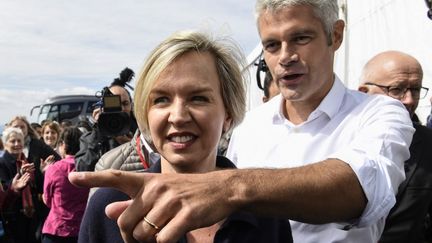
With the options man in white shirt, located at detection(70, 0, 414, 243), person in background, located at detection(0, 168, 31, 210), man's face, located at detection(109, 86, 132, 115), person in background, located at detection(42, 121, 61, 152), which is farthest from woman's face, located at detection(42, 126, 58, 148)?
man in white shirt, located at detection(70, 0, 414, 243)

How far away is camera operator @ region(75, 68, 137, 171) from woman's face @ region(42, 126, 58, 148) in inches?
145

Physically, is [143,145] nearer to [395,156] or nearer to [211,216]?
[395,156]

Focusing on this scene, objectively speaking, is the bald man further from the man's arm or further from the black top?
the man's arm

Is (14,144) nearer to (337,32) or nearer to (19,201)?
(19,201)

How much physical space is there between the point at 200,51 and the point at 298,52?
1.43 ft

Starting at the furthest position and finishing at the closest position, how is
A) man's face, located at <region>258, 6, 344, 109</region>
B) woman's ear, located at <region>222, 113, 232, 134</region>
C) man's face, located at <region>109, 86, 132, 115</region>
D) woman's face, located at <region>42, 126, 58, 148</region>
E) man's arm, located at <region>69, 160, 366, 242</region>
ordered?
woman's face, located at <region>42, 126, 58, 148</region>
man's face, located at <region>109, 86, 132, 115</region>
man's face, located at <region>258, 6, 344, 109</region>
woman's ear, located at <region>222, 113, 232, 134</region>
man's arm, located at <region>69, 160, 366, 242</region>

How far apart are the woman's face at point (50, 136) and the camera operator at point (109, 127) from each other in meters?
3.68

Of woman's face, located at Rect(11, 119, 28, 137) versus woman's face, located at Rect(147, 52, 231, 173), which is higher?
woman's face, located at Rect(147, 52, 231, 173)

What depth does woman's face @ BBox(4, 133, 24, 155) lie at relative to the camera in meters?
5.60

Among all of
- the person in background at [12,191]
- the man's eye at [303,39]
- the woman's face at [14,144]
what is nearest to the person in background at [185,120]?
the man's eye at [303,39]

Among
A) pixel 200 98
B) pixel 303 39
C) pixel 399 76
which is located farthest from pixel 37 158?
A: pixel 200 98

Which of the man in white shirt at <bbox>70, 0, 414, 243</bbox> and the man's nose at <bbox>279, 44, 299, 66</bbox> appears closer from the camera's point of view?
the man in white shirt at <bbox>70, 0, 414, 243</bbox>

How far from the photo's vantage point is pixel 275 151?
183cm

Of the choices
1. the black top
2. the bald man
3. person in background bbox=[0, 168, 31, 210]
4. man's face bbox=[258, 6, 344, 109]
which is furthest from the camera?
person in background bbox=[0, 168, 31, 210]
